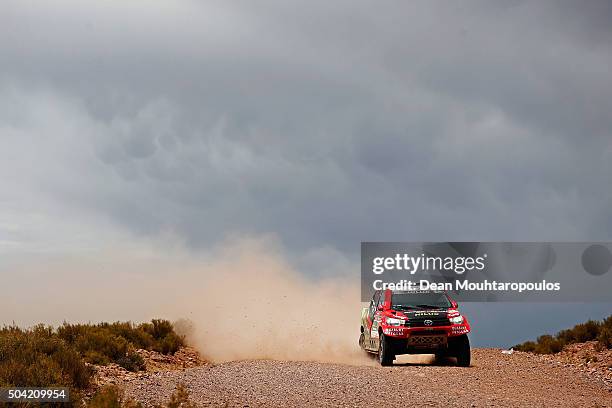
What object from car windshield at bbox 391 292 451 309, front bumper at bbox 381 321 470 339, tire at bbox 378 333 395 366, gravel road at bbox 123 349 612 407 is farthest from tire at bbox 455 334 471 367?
tire at bbox 378 333 395 366

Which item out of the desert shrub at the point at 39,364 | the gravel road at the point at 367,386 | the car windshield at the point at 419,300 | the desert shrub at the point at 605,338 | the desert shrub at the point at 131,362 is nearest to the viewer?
the gravel road at the point at 367,386

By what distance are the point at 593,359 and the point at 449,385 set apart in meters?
10.3

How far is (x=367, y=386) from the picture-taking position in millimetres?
16797

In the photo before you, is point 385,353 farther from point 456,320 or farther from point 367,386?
point 367,386

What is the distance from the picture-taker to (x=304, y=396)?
15562 mm

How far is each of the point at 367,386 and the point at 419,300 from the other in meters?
6.10

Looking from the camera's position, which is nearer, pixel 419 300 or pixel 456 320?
pixel 456 320

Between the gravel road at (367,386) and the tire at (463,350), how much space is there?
611 mm

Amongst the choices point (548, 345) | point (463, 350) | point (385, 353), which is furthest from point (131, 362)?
point (548, 345)

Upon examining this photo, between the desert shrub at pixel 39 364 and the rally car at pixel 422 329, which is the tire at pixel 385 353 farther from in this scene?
the desert shrub at pixel 39 364

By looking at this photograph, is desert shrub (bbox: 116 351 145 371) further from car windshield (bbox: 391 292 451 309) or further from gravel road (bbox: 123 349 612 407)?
car windshield (bbox: 391 292 451 309)

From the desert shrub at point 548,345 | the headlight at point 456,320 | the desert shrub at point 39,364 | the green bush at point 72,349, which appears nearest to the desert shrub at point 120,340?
the green bush at point 72,349

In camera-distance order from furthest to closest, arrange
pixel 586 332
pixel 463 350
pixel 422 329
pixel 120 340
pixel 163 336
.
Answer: pixel 163 336
pixel 586 332
pixel 120 340
pixel 463 350
pixel 422 329

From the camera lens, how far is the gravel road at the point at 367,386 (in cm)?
1534
